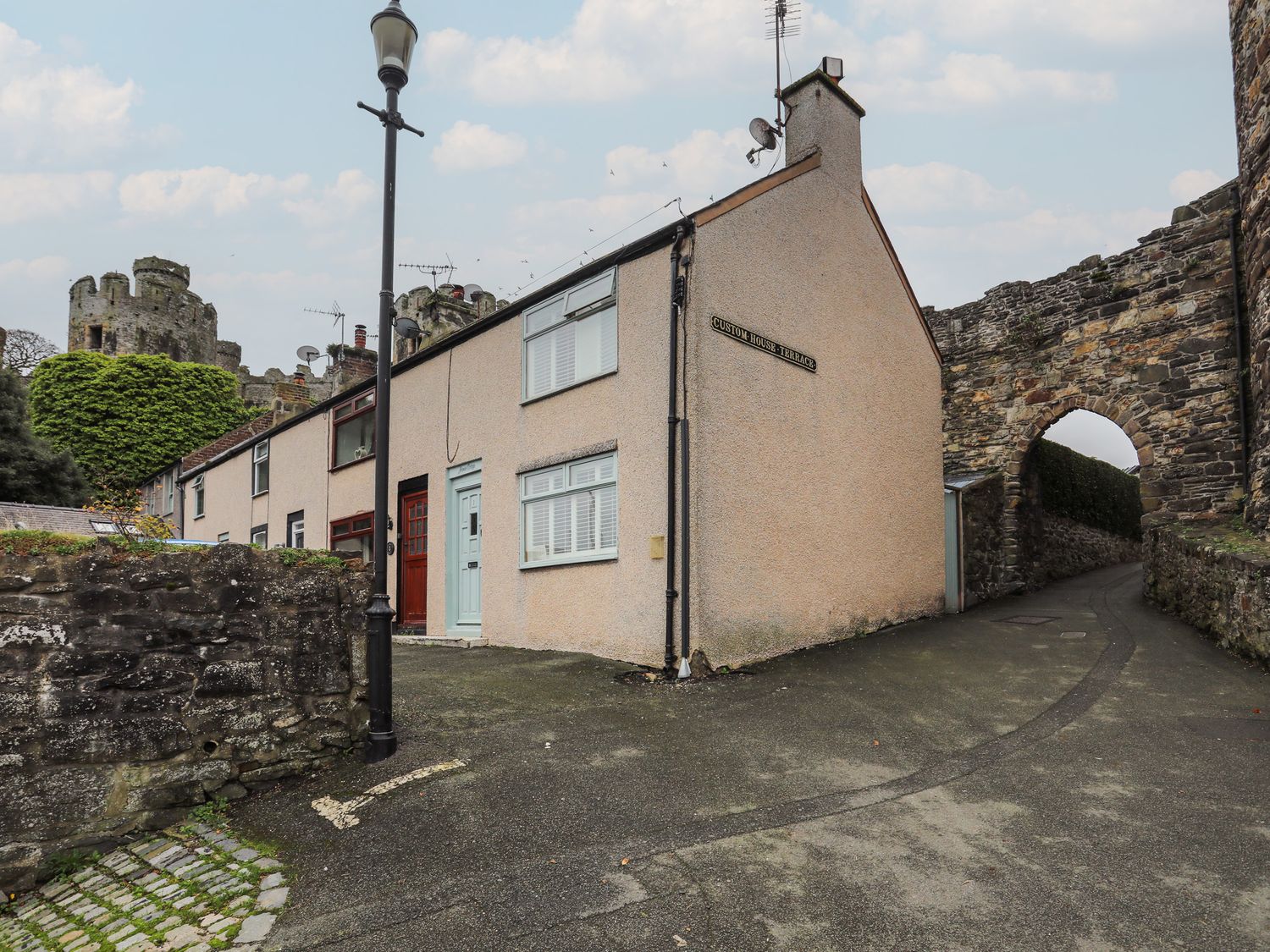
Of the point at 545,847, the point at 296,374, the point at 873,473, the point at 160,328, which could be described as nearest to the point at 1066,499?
the point at 873,473

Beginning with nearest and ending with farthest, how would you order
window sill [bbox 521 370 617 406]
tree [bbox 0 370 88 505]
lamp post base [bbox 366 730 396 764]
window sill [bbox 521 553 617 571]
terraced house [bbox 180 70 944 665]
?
lamp post base [bbox 366 730 396 764] → terraced house [bbox 180 70 944 665] → window sill [bbox 521 553 617 571] → window sill [bbox 521 370 617 406] → tree [bbox 0 370 88 505]

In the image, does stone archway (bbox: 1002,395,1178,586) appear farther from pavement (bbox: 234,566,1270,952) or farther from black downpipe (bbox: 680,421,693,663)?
black downpipe (bbox: 680,421,693,663)

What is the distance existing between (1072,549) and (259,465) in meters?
19.9

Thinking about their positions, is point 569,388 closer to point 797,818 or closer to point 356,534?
point 797,818

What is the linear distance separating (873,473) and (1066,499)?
10.3 meters

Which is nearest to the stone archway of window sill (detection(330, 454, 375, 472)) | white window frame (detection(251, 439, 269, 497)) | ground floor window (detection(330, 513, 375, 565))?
ground floor window (detection(330, 513, 375, 565))

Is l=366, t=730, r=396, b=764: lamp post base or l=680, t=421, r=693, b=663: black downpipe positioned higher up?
l=680, t=421, r=693, b=663: black downpipe

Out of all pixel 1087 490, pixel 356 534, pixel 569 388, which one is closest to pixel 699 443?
pixel 569 388

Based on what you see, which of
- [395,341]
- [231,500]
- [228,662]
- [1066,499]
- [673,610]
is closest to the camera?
[228,662]

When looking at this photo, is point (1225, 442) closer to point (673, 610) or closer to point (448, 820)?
point (673, 610)

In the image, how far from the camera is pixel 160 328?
43.9 meters

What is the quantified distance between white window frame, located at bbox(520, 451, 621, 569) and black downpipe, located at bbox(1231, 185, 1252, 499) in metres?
10.7

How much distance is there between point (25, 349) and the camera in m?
40.8

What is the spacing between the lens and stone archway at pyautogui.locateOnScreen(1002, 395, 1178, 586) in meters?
14.0
